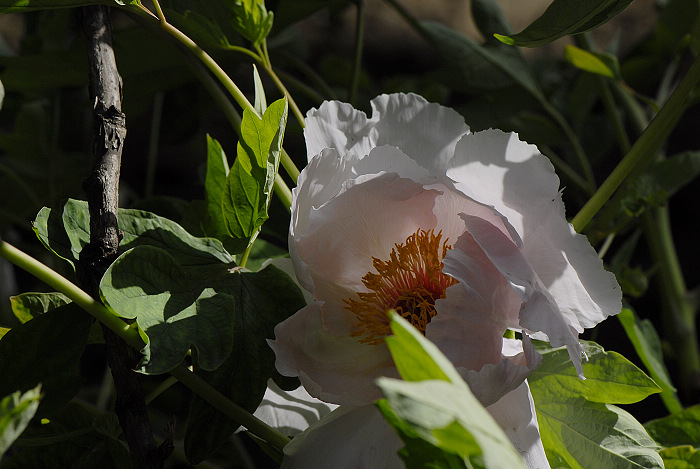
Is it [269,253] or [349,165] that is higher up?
[349,165]

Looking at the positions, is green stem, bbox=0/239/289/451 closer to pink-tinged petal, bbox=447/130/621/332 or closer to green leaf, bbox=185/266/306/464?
green leaf, bbox=185/266/306/464

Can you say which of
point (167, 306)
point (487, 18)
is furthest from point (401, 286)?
point (487, 18)

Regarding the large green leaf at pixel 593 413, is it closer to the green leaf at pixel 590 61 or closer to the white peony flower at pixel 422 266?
the white peony flower at pixel 422 266

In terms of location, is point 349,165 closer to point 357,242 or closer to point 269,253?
point 357,242

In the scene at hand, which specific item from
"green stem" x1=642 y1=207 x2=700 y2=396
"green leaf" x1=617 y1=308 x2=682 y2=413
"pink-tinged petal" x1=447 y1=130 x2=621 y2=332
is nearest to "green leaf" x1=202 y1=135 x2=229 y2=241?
"pink-tinged petal" x1=447 y1=130 x2=621 y2=332

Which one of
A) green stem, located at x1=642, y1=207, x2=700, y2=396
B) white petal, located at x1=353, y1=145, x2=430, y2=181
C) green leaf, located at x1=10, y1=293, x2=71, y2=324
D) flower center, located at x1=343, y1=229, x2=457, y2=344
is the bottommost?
green stem, located at x1=642, y1=207, x2=700, y2=396

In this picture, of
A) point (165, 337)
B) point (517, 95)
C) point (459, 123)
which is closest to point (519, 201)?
point (459, 123)

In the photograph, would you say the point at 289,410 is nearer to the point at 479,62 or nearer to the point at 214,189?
the point at 214,189
